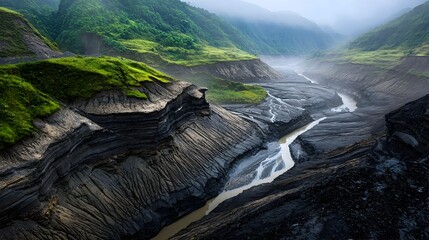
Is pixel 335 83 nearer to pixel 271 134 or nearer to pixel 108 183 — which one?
pixel 271 134

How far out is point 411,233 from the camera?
71.8ft

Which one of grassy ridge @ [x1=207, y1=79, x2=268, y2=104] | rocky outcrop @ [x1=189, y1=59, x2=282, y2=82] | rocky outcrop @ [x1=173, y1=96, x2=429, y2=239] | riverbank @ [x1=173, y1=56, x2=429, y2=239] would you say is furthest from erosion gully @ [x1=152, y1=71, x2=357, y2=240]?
rocky outcrop @ [x1=189, y1=59, x2=282, y2=82]

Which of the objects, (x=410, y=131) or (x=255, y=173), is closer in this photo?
(x=410, y=131)

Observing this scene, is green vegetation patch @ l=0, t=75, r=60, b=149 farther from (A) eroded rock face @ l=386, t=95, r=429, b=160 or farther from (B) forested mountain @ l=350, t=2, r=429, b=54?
(B) forested mountain @ l=350, t=2, r=429, b=54

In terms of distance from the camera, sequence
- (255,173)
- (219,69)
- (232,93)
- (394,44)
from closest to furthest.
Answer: (255,173), (232,93), (219,69), (394,44)

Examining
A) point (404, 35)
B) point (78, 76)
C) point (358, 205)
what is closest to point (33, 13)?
point (78, 76)

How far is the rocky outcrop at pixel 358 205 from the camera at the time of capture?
22.4 metres

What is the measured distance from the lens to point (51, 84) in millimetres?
37938

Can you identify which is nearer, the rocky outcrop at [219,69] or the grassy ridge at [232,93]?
the grassy ridge at [232,93]

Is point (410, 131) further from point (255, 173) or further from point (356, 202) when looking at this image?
point (255, 173)

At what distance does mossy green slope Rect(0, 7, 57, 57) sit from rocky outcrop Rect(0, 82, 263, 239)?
24173mm

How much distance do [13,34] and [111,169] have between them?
36.9m

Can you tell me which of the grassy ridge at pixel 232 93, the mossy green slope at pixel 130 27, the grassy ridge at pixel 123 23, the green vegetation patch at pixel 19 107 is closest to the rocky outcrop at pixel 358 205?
the green vegetation patch at pixel 19 107

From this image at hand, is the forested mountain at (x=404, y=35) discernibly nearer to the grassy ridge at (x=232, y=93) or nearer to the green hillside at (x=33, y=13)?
the grassy ridge at (x=232, y=93)
